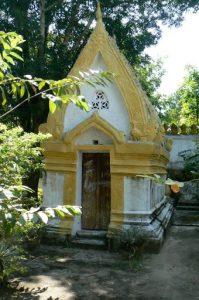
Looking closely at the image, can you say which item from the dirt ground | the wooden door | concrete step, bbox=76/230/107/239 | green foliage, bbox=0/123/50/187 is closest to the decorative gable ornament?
the wooden door

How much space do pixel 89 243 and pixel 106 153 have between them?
197cm

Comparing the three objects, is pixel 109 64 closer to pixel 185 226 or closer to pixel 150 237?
pixel 150 237

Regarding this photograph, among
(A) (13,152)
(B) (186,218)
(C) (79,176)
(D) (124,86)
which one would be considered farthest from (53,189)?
(B) (186,218)

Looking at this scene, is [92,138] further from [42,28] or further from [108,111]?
[42,28]

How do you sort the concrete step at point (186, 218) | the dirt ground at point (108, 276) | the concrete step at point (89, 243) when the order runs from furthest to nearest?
the concrete step at point (186, 218) → the concrete step at point (89, 243) → the dirt ground at point (108, 276)

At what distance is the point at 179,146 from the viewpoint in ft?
45.9

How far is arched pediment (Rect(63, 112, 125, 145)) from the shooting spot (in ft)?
24.4

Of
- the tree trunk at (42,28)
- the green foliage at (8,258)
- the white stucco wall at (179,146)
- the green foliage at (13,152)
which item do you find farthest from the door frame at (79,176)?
the white stucco wall at (179,146)

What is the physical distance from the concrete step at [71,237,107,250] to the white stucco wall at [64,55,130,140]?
2151 millimetres

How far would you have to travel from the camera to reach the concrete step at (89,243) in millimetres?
7195

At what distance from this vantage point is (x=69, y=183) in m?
7.82

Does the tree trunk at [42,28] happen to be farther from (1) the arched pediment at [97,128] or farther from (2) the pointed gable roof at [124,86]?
(1) the arched pediment at [97,128]

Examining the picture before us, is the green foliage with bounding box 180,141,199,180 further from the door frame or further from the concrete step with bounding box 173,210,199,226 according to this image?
the door frame

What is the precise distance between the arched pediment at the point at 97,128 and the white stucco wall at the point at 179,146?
6782 mm
